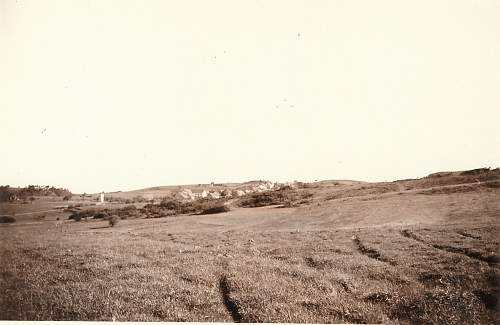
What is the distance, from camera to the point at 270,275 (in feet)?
30.1

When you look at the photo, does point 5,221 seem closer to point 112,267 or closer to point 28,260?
point 28,260

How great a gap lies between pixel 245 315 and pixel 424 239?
18.0 feet

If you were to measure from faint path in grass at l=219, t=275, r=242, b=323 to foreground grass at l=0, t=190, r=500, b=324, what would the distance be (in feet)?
0.08

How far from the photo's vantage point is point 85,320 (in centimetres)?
851

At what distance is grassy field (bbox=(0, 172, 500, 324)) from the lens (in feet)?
26.1

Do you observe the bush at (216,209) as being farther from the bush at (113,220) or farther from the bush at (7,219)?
the bush at (7,219)

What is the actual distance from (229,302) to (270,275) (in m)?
1.40

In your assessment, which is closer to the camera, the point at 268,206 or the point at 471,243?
the point at 471,243

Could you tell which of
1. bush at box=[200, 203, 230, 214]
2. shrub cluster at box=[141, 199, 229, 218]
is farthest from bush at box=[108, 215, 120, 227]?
bush at box=[200, 203, 230, 214]

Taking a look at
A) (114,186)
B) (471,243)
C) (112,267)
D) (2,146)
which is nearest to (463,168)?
(471,243)

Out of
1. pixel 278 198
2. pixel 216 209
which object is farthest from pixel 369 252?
pixel 216 209

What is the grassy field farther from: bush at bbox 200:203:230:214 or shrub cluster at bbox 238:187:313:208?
shrub cluster at bbox 238:187:313:208

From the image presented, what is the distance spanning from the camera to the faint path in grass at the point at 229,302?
26.5ft

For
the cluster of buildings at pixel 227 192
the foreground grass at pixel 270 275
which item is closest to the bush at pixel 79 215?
the foreground grass at pixel 270 275
